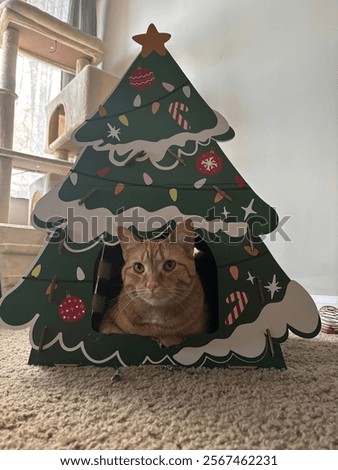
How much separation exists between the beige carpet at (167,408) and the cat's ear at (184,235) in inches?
10.4

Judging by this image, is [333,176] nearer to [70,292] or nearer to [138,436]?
[70,292]

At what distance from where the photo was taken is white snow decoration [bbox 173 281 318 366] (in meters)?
0.71

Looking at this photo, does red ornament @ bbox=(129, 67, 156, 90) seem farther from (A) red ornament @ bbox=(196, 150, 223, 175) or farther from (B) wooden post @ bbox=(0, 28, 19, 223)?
(B) wooden post @ bbox=(0, 28, 19, 223)

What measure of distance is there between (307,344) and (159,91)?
31.7 inches

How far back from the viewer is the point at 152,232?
75 centimetres

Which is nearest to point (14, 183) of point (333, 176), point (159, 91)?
point (159, 91)

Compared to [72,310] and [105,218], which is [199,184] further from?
[72,310]

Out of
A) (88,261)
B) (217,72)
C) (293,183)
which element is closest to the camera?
(88,261)

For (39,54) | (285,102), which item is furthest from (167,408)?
(39,54)

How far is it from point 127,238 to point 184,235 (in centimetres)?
12

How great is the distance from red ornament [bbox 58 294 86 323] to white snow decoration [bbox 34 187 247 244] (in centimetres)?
12

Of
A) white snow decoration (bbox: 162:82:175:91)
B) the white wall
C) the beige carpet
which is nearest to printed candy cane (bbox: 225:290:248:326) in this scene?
the beige carpet

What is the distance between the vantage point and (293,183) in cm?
147

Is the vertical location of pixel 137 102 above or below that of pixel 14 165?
below
